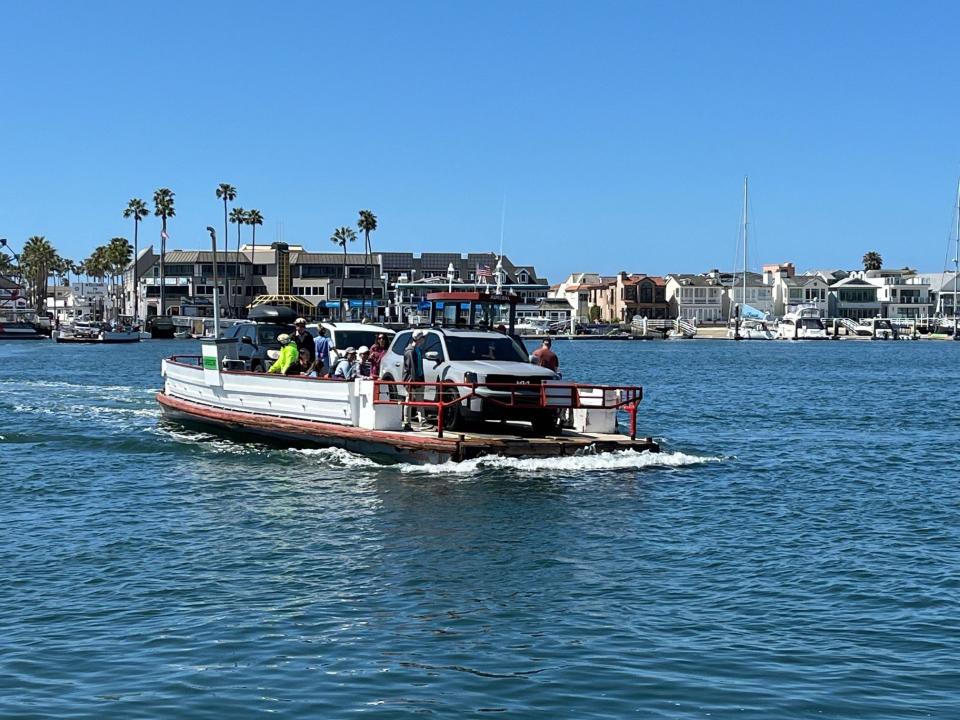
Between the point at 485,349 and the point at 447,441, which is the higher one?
the point at 485,349

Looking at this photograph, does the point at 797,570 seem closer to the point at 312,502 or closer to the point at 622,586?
the point at 622,586

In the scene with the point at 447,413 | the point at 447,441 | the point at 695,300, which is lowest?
the point at 447,441

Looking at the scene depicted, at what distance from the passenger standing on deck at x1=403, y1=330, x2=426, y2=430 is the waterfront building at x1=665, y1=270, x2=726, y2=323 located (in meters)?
157

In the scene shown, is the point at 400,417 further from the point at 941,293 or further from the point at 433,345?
the point at 941,293

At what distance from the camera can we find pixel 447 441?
21641 mm

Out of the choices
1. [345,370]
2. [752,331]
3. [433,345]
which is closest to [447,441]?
[433,345]

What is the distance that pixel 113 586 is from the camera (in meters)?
13.8

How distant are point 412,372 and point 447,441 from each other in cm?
218

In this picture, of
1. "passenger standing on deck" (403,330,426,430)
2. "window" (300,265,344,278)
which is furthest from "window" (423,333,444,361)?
"window" (300,265,344,278)

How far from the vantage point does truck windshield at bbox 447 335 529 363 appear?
23.4 m

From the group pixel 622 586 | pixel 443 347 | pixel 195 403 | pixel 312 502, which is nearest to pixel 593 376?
pixel 195 403

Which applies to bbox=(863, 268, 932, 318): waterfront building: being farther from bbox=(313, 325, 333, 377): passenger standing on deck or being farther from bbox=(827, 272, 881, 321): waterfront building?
bbox=(313, 325, 333, 377): passenger standing on deck

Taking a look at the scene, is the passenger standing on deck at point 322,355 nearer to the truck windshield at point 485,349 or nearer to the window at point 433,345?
A: the window at point 433,345

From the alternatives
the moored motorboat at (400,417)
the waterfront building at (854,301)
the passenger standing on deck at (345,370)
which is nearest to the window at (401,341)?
the moored motorboat at (400,417)
